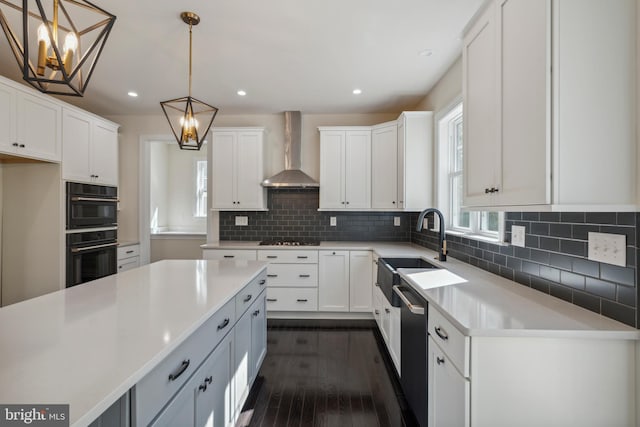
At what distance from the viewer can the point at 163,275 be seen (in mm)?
1851

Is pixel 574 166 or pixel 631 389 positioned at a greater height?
pixel 574 166

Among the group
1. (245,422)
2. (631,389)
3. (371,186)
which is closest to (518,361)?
(631,389)

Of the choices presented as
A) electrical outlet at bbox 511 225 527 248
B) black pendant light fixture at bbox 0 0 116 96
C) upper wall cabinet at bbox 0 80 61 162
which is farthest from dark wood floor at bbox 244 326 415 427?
upper wall cabinet at bbox 0 80 61 162

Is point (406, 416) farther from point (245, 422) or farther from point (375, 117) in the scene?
point (375, 117)

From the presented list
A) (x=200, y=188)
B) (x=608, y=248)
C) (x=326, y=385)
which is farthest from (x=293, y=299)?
(x=200, y=188)

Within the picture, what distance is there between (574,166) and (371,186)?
8.72ft

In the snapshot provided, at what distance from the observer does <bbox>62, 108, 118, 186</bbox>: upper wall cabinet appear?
2980 mm

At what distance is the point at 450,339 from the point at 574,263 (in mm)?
699

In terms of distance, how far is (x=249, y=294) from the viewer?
1.92 meters

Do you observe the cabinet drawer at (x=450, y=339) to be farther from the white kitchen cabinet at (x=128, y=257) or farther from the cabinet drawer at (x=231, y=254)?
the white kitchen cabinet at (x=128, y=257)

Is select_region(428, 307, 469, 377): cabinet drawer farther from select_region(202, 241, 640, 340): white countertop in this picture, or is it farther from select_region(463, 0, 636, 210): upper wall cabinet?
select_region(463, 0, 636, 210): upper wall cabinet

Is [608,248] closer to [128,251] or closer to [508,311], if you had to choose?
[508,311]

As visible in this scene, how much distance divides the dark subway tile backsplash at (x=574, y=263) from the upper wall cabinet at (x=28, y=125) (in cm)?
398

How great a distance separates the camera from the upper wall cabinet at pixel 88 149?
2.98 m
